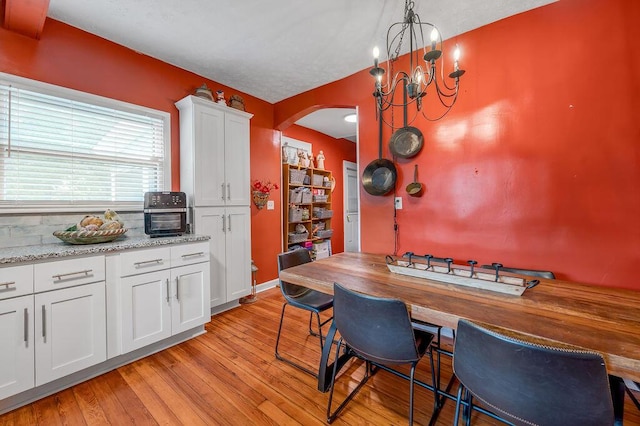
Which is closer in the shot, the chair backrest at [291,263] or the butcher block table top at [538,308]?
the butcher block table top at [538,308]

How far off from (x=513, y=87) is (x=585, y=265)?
4.77 ft

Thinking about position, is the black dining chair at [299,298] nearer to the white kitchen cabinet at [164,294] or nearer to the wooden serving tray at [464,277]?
the wooden serving tray at [464,277]

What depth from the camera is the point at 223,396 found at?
1678 mm

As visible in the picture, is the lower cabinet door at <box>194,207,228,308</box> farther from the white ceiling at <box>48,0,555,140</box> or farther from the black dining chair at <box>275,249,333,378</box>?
the white ceiling at <box>48,0,555,140</box>

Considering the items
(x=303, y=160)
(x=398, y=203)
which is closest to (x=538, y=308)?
Result: (x=398, y=203)

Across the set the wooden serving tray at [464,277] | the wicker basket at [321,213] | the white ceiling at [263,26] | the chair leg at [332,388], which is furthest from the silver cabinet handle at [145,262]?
the wicker basket at [321,213]

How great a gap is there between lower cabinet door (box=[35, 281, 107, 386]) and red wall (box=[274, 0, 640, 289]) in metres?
2.64

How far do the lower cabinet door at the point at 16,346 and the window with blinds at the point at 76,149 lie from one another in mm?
873

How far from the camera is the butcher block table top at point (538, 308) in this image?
85 centimetres

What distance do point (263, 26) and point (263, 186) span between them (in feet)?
6.23

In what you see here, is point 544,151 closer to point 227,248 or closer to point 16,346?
point 227,248

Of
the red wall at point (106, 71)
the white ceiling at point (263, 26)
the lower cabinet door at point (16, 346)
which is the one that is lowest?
the lower cabinet door at point (16, 346)

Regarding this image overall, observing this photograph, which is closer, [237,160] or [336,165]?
[237,160]

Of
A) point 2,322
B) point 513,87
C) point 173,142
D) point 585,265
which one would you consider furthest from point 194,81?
point 585,265
